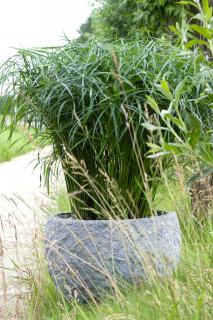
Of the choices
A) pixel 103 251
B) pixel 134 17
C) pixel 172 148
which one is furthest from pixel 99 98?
pixel 134 17

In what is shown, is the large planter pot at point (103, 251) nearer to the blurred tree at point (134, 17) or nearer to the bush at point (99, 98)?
the bush at point (99, 98)

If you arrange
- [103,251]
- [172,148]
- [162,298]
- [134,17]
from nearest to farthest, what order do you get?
[172,148] → [162,298] → [103,251] → [134,17]

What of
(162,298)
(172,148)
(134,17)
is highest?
(134,17)

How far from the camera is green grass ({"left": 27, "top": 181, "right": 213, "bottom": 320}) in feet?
6.15

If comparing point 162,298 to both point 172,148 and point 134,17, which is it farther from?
point 134,17

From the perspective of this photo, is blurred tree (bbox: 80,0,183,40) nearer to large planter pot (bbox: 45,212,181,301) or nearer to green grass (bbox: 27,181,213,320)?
large planter pot (bbox: 45,212,181,301)

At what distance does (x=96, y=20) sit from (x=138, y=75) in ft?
30.2

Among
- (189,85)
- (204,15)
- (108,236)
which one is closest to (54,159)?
(108,236)

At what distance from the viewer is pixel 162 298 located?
2.19 metres

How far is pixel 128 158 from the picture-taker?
2.82m

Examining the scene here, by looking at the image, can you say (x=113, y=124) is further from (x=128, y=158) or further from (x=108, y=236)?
(x=108, y=236)

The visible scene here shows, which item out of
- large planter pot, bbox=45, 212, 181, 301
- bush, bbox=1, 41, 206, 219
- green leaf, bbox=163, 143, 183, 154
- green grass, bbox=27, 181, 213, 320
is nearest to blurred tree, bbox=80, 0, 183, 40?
bush, bbox=1, 41, 206, 219

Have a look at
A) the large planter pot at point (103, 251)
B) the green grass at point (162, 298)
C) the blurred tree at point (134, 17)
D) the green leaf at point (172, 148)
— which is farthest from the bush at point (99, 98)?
the blurred tree at point (134, 17)

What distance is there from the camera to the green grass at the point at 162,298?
188 centimetres
